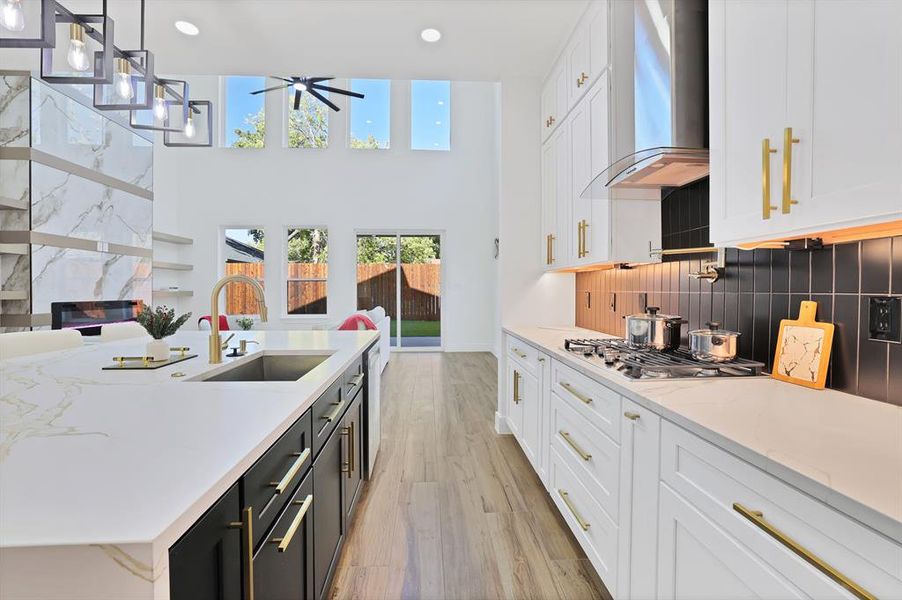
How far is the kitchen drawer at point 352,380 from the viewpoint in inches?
71.9

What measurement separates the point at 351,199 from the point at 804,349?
739 centimetres

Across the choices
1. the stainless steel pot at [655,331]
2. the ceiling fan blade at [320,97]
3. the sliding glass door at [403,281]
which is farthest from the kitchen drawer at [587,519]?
the sliding glass door at [403,281]

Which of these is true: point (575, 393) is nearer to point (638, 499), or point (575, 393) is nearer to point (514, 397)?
point (638, 499)

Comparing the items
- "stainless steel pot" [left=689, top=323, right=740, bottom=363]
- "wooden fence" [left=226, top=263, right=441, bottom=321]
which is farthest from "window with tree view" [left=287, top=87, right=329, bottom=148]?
Result: "stainless steel pot" [left=689, top=323, right=740, bottom=363]

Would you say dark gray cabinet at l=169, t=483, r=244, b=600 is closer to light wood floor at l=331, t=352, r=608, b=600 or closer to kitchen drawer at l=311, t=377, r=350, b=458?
kitchen drawer at l=311, t=377, r=350, b=458

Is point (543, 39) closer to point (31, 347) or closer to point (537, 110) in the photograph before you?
point (537, 110)

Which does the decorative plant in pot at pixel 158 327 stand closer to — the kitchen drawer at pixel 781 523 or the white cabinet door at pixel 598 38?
the kitchen drawer at pixel 781 523

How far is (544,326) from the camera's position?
3.43m

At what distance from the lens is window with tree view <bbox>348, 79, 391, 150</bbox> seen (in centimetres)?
804

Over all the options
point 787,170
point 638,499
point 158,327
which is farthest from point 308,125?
point 638,499

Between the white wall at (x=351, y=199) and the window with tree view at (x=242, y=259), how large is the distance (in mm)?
174

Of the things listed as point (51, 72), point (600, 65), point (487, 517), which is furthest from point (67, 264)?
point (600, 65)

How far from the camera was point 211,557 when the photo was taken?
0.70 meters

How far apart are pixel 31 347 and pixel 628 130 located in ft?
9.54
